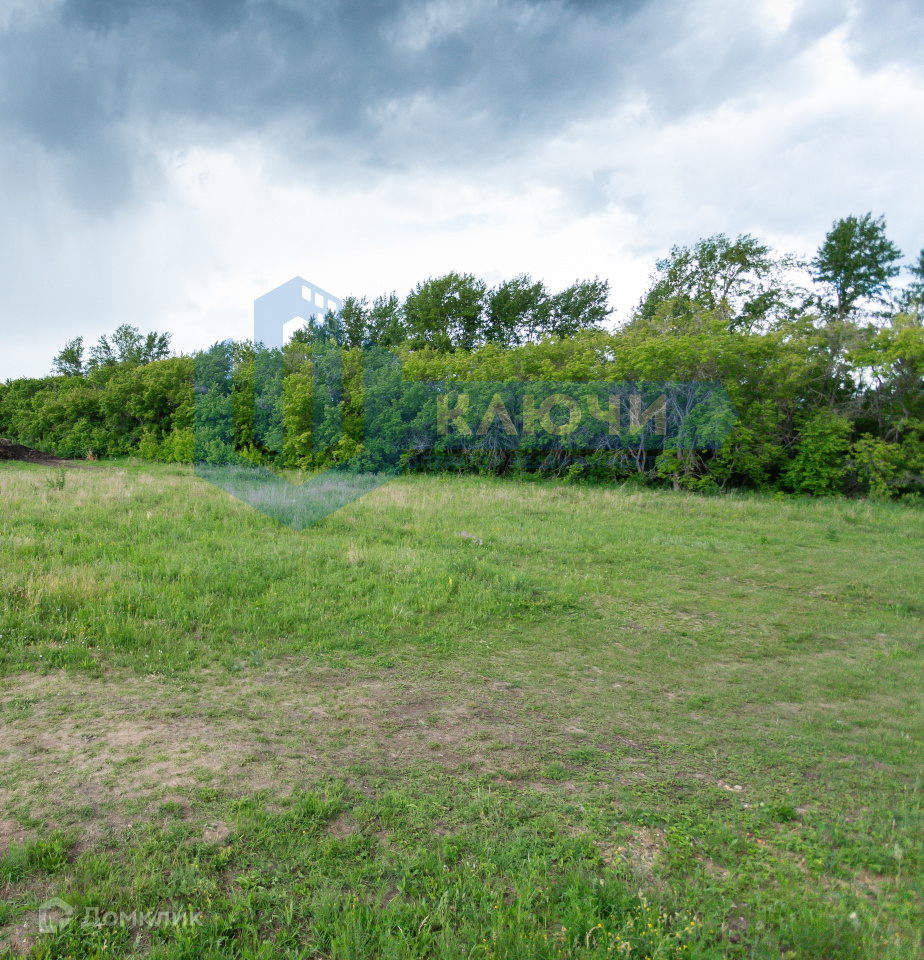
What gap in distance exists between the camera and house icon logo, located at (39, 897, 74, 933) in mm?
2477

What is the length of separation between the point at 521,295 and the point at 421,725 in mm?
42891

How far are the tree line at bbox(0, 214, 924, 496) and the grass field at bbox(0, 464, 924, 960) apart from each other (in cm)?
1241

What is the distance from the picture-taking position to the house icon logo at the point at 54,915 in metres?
2.48

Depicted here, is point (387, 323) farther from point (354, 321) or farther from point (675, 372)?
point (675, 372)

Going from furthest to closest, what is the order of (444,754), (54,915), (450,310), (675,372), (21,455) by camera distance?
(450,310)
(21,455)
(675,372)
(444,754)
(54,915)

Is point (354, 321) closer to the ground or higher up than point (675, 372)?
higher up

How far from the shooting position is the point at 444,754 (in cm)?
420

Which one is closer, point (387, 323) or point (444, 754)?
point (444, 754)

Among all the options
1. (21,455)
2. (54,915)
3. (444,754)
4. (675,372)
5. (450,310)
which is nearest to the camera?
(54,915)

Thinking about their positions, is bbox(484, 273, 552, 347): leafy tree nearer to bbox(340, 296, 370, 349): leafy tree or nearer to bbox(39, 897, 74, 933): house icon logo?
bbox(340, 296, 370, 349): leafy tree

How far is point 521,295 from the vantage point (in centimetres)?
4416

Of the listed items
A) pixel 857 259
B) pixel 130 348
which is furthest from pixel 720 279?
pixel 130 348

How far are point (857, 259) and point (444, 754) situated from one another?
41792mm

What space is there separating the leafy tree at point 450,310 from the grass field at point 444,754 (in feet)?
120
